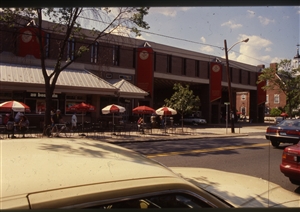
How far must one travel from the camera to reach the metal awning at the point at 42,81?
19.0 meters

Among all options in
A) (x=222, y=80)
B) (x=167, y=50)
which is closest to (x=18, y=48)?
(x=167, y=50)

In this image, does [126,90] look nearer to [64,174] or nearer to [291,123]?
[291,123]

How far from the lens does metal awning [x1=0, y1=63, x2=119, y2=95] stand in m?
19.0

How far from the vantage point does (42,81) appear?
65.9 ft

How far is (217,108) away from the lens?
43.2 meters

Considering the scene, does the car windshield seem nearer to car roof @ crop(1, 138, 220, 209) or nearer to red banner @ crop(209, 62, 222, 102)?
car roof @ crop(1, 138, 220, 209)

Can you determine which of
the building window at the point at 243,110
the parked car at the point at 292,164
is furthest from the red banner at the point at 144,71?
the building window at the point at 243,110

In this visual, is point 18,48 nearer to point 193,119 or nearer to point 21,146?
point 21,146

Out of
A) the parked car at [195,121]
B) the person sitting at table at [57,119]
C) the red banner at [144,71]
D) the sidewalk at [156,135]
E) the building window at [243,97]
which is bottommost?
the sidewalk at [156,135]

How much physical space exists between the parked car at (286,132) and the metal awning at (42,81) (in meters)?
14.1

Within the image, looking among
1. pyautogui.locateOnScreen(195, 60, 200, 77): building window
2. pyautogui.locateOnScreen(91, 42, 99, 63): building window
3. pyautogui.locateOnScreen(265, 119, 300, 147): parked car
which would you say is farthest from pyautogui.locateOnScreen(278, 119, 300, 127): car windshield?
pyautogui.locateOnScreen(195, 60, 200, 77): building window

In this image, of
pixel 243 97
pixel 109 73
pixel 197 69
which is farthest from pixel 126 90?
pixel 243 97

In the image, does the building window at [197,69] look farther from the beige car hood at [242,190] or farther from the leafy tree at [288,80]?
the beige car hood at [242,190]

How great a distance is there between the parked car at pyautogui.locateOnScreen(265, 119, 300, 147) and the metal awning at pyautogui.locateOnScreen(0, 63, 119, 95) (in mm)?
14052
